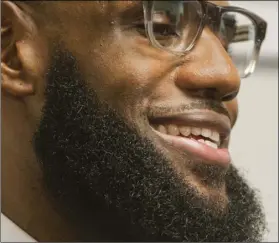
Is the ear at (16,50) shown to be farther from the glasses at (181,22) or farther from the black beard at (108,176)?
the glasses at (181,22)

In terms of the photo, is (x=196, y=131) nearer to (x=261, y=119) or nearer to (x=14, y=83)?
(x=14, y=83)

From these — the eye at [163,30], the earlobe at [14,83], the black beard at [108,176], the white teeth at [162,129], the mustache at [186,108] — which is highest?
the eye at [163,30]

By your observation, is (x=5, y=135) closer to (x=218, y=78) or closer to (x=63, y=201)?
(x=63, y=201)

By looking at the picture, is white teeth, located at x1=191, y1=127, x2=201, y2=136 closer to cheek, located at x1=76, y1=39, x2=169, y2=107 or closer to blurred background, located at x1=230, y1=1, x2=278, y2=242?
cheek, located at x1=76, y1=39, x2=169, y2=107

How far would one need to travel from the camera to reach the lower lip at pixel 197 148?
0.70 metres

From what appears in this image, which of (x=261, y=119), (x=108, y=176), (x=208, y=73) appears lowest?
(x=261, y=119)

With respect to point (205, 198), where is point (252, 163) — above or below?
below

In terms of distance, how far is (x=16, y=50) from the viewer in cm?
75

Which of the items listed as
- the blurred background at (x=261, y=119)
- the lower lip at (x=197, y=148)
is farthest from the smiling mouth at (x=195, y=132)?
the blurred background at (x=261, y=119)

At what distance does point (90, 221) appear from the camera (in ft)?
2.44

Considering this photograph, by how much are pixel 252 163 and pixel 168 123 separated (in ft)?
1.64

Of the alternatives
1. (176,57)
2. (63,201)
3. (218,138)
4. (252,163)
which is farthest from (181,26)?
(252,163)

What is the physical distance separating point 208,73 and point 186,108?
0.05 metres

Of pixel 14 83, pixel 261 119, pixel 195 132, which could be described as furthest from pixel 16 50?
pixel 261 119
